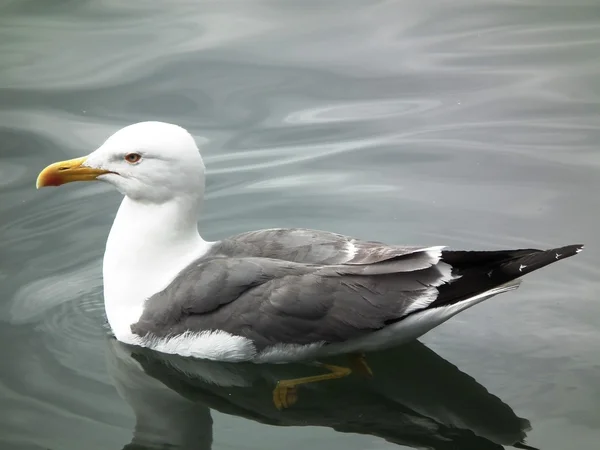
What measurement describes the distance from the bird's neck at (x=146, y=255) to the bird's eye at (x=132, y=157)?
0.31 m

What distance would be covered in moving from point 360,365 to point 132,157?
1.87m

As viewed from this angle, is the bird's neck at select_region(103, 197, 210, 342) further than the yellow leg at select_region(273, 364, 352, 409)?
Yes

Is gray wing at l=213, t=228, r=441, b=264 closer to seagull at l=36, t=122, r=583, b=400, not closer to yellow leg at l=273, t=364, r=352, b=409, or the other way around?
seagull at l=36, t=122, r=583, b=400

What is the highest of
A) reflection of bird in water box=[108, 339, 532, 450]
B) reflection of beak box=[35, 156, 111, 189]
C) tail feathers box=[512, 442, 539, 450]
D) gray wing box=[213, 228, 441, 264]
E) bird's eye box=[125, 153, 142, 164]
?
bird's eye box=[125, 153, 142, 164]

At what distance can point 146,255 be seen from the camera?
6.24 m

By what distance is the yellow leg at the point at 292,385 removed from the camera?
5754 millimetres

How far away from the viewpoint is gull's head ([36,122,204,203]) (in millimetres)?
6047

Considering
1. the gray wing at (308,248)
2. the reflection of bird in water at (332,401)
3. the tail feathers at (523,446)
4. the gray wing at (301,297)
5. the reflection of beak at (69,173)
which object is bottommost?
the tail feathers at (523,446)

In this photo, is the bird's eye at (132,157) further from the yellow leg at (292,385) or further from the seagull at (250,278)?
the yellow leg at (292,385)

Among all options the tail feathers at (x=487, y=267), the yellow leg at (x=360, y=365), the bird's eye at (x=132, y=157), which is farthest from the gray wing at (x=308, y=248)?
the bird's eye at (x=132, y=157)

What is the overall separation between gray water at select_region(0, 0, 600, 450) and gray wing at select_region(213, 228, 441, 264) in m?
0.70

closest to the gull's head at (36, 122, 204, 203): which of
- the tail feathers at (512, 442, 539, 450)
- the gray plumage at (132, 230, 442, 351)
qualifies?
the gray plumage at (132, 230, 442, 351)

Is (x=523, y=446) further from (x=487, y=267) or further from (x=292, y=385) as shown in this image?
(x=292, y=385)

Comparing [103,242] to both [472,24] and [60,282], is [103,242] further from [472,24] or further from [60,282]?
[472,24]
